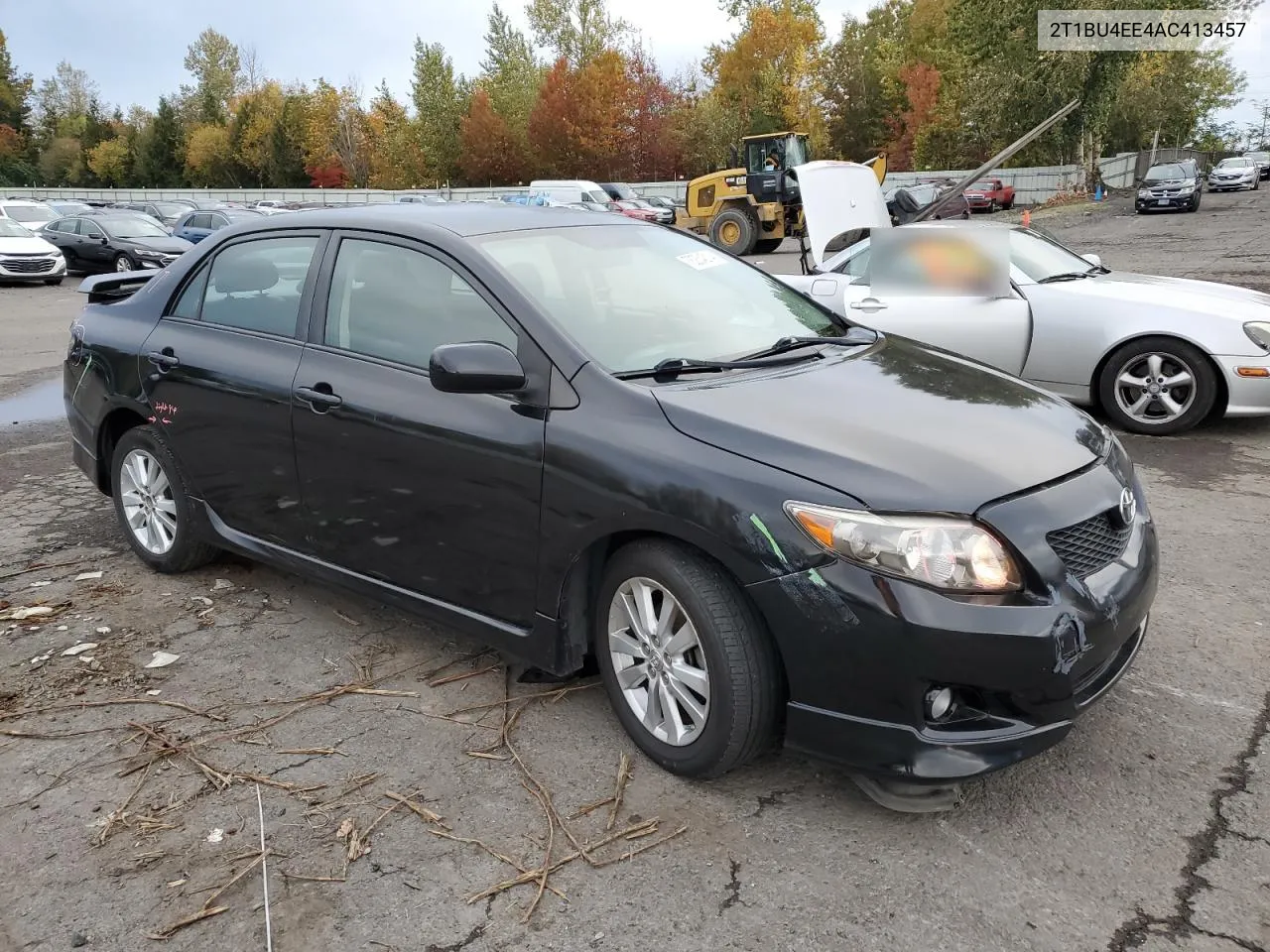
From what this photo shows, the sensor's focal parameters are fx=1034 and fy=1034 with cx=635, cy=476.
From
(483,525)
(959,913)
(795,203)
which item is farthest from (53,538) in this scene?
(795,203)

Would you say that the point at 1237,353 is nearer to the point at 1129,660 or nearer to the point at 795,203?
the point at 1129,660

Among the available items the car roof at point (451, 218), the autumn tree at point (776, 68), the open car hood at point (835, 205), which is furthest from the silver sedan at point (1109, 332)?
the autumn tree at point (776, 68)

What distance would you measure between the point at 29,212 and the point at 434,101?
42578mm

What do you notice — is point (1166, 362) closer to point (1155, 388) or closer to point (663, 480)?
point (1155, 388)

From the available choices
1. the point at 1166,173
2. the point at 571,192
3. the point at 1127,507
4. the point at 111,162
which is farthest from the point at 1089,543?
the point at 111,162

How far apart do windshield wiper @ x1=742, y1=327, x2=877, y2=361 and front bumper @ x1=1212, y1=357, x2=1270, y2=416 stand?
3.61 meters

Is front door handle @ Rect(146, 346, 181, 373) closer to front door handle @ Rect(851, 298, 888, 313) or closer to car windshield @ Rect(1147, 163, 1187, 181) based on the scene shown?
front door handle @ Rect(851, 298, 888, 313)

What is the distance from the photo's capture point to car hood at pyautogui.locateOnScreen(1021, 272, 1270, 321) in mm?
6527

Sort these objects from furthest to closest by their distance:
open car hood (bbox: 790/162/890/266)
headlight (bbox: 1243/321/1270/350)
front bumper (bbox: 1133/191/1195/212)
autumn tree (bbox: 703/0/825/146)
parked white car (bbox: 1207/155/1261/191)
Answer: autumn tree (bbox: 703/0/825/146)
parked white car (bbox: 1207/155/1261/191)
front bumper (bbox: 1133/191/1195/212)
open car hood (bbox: 790/162/890/266)
headlight (bbox: 1243/321/1270/350)

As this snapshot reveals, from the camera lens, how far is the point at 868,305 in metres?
7.05

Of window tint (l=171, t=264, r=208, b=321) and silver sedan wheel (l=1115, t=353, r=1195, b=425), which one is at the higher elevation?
window tint (l=171, t=264, r=208, b=321)

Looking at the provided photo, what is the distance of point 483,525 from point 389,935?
4.08ft

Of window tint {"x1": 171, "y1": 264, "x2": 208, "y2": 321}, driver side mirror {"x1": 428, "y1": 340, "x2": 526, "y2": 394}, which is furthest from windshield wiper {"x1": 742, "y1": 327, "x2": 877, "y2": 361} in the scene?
window tint {"x1": 171, "y1": 264, "x2": 208, "y2": 321}

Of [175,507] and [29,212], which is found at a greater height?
[29,212]
